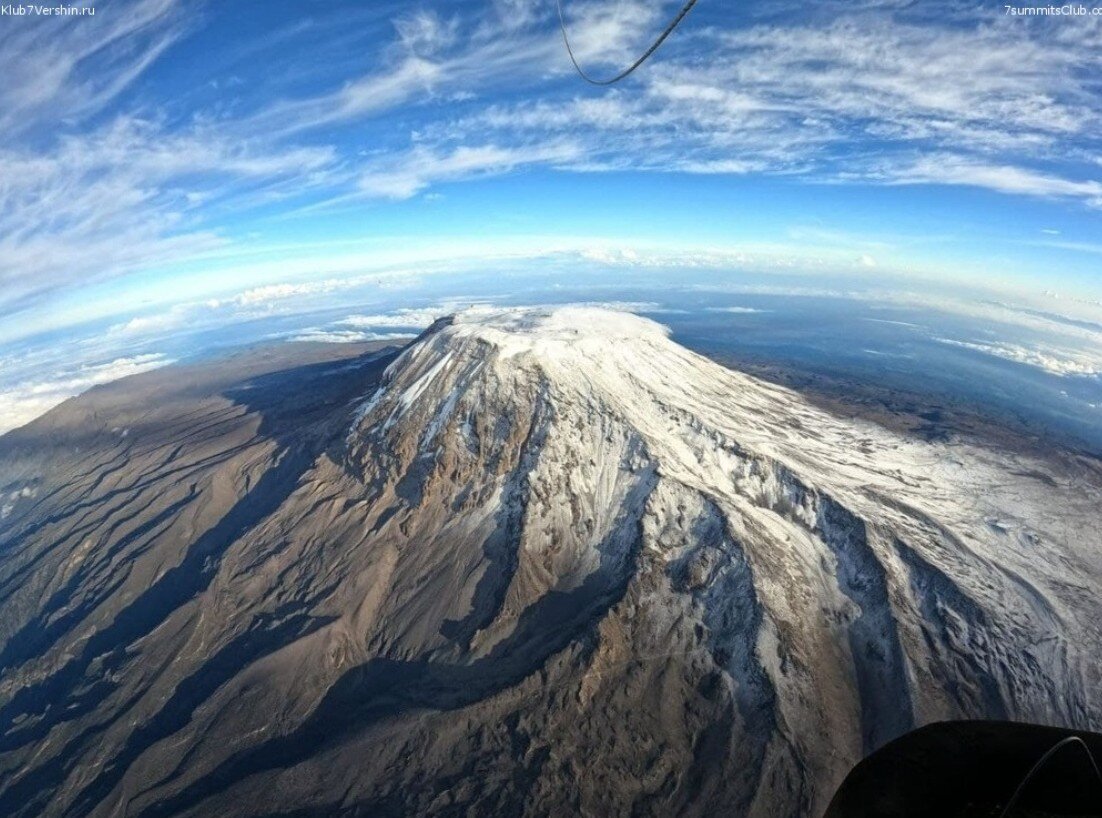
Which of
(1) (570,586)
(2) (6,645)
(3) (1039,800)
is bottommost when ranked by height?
(2) (6,645)

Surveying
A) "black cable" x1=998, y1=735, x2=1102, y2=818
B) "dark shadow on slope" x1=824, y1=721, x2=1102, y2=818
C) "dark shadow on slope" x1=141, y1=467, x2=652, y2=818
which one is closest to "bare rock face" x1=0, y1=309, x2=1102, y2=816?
"dark shadow on slope" x1=141, y1=467, x2=652, y2=818

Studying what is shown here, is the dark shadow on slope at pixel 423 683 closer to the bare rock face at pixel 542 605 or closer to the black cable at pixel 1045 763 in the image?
the bare rock face at pixel 542 605

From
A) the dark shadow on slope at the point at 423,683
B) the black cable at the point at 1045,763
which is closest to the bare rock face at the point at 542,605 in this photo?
the dark shadow on slope at the point at 423,683

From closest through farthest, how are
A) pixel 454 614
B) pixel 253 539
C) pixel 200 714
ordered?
pixel 200 714 → pixel 454 614 → pixel 253 539

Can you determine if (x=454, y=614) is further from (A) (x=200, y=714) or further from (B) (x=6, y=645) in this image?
(B) (x=6, y=645)

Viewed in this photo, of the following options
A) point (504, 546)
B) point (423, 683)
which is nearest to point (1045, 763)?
point (423, 683)

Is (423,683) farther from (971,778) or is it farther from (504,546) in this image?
(971,778)

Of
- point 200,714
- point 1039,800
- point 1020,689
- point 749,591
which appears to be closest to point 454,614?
point 200,714

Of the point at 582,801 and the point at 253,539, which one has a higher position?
the point at 253,539

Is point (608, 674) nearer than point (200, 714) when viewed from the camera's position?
Yes
